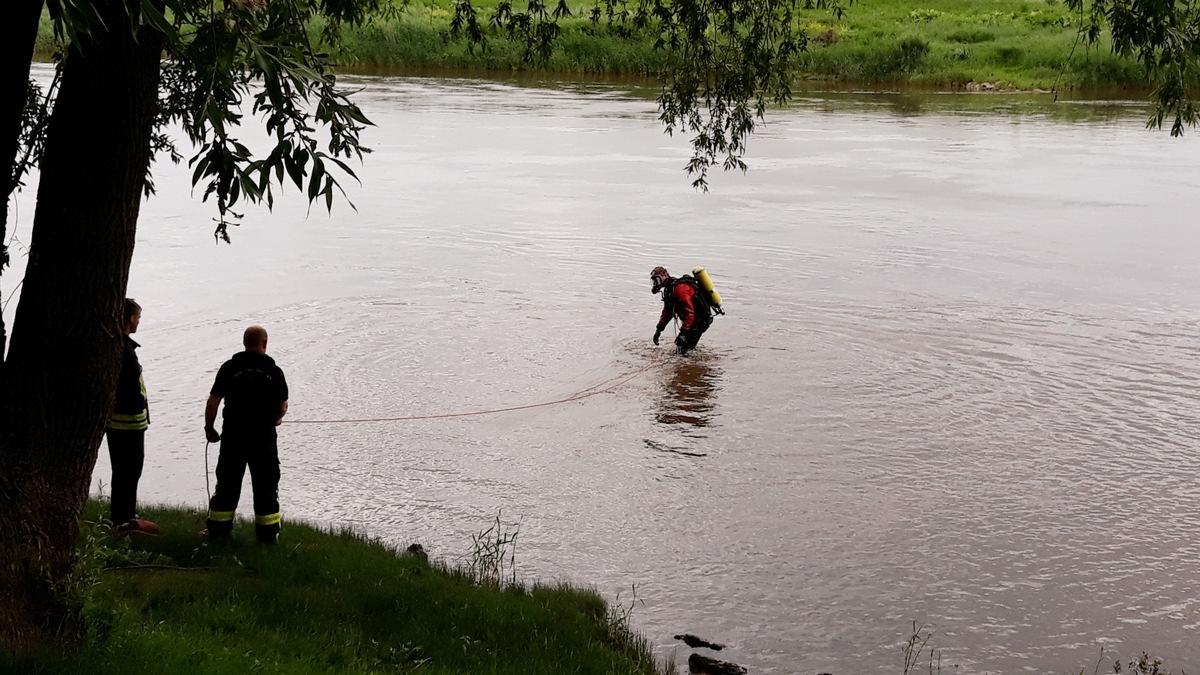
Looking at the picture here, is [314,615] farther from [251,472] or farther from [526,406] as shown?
[526,406]

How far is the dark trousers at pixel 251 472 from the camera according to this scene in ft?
28.0

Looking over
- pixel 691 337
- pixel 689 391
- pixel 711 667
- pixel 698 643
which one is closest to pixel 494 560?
pixel 698 643

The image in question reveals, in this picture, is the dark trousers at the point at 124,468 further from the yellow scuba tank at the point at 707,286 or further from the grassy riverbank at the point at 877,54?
the grassy riverbank at the point at 877,54

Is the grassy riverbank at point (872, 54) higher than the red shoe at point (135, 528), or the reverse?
the grassy riverbank at point (872, 54)

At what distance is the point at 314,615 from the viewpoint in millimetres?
7293

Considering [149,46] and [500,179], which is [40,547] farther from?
[500,179]

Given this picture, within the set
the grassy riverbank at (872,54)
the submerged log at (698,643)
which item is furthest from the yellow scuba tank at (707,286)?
the grassy riverbank at (872,54)

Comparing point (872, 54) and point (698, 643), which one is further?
point (872, 54)

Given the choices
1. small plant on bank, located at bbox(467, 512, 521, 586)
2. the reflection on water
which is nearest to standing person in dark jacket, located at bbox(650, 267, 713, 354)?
the reflection on water

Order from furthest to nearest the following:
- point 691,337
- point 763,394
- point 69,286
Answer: point 691,337
point 763,394
point 69,286

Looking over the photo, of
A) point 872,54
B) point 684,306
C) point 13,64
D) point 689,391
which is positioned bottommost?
point 689,391

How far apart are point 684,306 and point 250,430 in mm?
8429

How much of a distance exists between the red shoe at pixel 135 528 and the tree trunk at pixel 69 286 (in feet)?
7.94

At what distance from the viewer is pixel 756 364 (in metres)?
16.6
